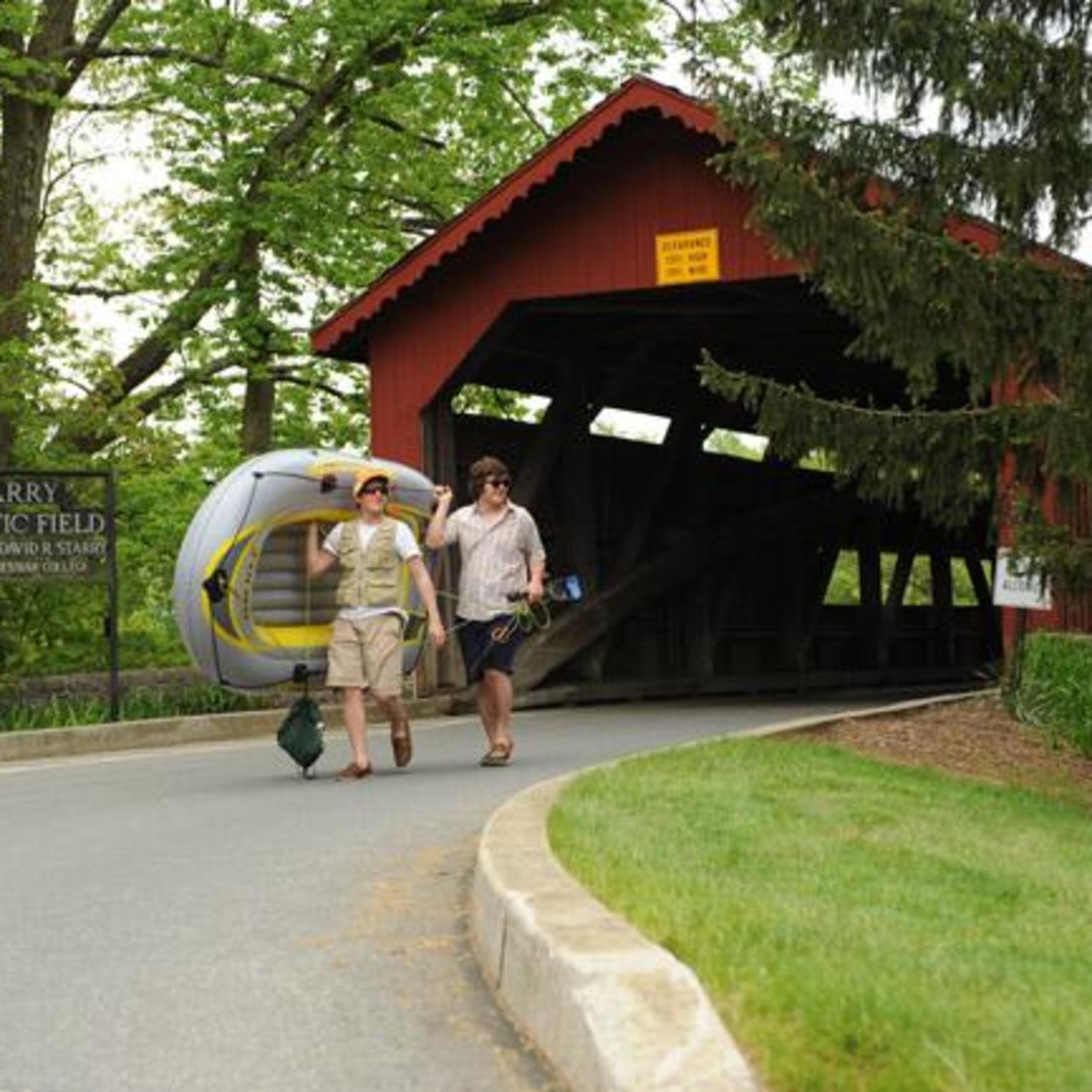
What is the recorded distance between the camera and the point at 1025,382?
481 inches

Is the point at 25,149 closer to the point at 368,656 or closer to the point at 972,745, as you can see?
the point at 368,656

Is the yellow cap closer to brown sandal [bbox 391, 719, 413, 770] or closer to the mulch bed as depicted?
brown sandal [bbox 391, 719, 413, 770]

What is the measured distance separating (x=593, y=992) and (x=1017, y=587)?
34.9 ft

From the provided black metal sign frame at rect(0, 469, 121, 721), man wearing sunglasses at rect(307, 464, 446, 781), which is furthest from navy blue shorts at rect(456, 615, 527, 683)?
black metal sign frame at rect(0, 469, 121, 721)

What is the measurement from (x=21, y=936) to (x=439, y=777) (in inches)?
178

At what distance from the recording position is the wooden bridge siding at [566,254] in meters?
16.7

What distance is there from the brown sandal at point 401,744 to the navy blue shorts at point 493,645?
52 cm

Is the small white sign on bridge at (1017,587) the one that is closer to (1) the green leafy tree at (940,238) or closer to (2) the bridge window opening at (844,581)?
(1) the green leafy tree at (940,238)

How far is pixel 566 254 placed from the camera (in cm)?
1744

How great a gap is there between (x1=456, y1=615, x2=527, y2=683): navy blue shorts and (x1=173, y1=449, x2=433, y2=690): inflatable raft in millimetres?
492

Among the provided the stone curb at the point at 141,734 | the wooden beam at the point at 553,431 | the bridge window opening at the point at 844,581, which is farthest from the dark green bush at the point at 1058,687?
the bridge window opening at the point at 844,581

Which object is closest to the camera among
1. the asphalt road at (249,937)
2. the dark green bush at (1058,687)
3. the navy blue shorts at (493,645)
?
the asphalt road at (249,937)

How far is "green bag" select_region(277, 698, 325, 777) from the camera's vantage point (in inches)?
422

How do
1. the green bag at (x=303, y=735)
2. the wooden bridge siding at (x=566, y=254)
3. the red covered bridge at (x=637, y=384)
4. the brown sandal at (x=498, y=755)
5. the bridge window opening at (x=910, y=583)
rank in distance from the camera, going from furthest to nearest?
the bridge window opening at (x=910, y=583), the red covered bridge at (x=637, y=384), the wooden bridge siding at (x=566, y=254), the brown sandal at (x=498, y=755), the green bag at (x=303, y=735)
